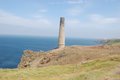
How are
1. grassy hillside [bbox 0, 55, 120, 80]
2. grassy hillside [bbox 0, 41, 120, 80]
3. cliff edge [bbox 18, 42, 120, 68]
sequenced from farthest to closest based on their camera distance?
cliff edge [bbox 18, 42, 120, 68] → grassy hillside [bbox 0, 41, 120, 80] → grassy hillside [bbox 0, 55, 120, 80]

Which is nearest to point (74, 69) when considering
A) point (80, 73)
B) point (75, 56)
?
point (80, 73)

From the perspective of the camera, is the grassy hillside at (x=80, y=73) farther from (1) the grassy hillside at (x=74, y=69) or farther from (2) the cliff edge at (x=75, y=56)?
(2) the cliff edge at (x=75, y=56)

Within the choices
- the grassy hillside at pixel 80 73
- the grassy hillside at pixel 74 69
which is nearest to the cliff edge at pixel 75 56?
the grassy hillside at pixel 74 69

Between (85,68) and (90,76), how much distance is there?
7.61 m

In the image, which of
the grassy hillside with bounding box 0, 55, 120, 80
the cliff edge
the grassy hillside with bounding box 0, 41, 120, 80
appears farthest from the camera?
the cliff edge

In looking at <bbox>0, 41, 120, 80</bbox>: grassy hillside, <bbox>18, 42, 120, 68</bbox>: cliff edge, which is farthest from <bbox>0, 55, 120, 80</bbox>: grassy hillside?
<bbox>18, 42, 120, 68</bbox>: cliff edge

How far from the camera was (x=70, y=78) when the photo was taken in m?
28.6

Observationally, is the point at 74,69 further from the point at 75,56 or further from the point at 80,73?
the point at 75,56

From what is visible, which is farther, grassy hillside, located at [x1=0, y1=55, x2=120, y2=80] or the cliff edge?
the cliff edge

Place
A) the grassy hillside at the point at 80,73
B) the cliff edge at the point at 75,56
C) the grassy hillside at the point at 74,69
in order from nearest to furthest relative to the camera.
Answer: the grassy hillside at the point at 80,73, the grassy hillside at the point at 74,69, the cliff edge at the point at 75,56

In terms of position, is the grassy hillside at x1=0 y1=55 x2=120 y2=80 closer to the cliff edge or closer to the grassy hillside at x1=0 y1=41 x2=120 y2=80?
the grassy hillside at x1=0 y1=41 x2=120 y2=80

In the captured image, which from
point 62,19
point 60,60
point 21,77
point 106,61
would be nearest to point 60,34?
point 62,19

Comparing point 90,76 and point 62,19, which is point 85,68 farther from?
point 62,19

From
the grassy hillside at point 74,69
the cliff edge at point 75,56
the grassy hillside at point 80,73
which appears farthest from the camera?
the cliff edge at point 75,56
